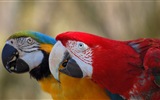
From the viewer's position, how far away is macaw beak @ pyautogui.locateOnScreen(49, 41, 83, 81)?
1.40m

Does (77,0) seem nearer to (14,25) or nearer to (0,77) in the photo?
(14,25)

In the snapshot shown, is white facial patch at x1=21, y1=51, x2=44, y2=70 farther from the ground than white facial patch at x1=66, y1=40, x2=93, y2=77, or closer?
closer

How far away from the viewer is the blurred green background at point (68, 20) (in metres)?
3.64

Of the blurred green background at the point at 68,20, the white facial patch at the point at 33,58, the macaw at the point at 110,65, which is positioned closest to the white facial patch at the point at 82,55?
the macaw at the point at 110,65

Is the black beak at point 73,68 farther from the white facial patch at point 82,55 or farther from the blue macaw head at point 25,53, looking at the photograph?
the blue macaw head at point 25,53

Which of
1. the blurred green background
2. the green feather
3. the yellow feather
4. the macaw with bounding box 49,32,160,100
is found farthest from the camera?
the blurred green background

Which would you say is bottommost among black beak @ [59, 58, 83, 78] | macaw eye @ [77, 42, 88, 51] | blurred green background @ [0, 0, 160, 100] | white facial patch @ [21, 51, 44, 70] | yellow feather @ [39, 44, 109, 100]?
blurred green background @ [0, 0, 160, 100]

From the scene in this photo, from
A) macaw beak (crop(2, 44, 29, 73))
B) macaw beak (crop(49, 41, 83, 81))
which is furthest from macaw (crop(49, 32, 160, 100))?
macaw beak (crop(2, 44, 29, 73))

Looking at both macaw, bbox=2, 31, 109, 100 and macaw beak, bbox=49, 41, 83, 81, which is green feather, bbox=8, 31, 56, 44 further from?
macaw beak, bbox=49, 41, 83, 81

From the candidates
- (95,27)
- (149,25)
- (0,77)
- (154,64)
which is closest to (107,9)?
(95,27)

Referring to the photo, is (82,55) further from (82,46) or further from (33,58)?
(33,58)

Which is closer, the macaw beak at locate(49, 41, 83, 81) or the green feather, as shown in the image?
the macaw beak at locate(49, 41, 83, 81)

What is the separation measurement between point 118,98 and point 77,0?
2.47 meters

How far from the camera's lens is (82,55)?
1.40 m
